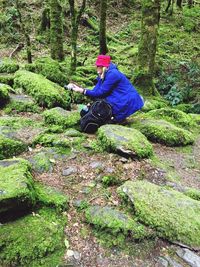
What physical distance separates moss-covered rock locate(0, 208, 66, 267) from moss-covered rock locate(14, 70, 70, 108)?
4360mm

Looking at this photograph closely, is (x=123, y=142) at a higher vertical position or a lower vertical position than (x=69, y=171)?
higher

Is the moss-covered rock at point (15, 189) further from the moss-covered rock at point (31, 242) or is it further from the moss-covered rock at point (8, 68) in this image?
the moss-covered rock at point (8, 68)

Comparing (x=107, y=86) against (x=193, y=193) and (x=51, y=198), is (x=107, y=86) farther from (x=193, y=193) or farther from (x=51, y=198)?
(x=51, y=198)

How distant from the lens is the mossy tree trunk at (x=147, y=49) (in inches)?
406

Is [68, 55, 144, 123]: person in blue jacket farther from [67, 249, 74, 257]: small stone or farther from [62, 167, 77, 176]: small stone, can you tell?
[67, 249, 74, 257]: small stone

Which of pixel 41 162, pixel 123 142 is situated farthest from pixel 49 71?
pixel 41 162

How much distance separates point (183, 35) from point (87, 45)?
6.60 metres

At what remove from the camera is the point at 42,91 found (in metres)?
8.42

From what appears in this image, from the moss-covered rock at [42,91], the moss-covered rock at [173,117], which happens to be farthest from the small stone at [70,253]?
the moss-covered rock at [173,117]

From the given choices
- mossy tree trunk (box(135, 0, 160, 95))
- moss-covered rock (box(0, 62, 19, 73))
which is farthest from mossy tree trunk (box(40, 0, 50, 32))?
mossy tree trunk (box(135, 0, 160, 95))

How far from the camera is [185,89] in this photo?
12.2 meters

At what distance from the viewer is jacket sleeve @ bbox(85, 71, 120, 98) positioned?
265 inches

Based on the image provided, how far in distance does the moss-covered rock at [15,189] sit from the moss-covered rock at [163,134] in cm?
327

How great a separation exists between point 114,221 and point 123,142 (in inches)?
73.8
